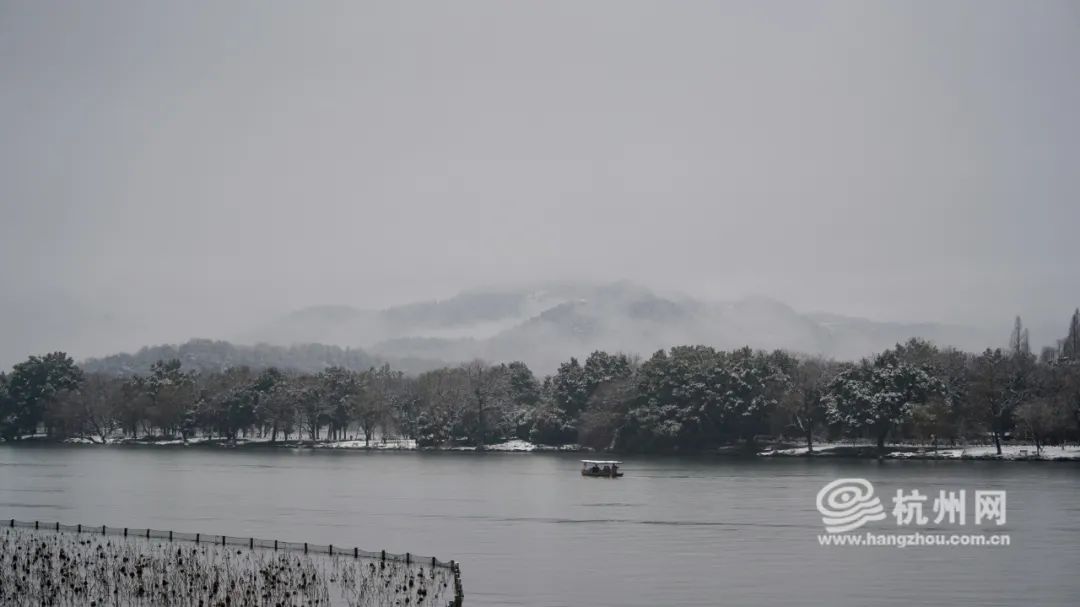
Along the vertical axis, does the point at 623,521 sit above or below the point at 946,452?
below

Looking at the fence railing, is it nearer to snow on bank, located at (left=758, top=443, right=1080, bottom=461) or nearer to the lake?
the lake

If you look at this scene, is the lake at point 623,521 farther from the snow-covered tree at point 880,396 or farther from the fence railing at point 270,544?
the snow-covered tree at point 880,396

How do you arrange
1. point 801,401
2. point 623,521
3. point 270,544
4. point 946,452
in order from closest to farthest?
point 270,544
point 623,521
point 946,452
point 801,401

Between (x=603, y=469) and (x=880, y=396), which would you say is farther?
(x=880, y=396)

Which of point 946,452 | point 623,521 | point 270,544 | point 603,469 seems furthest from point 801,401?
point 270,544

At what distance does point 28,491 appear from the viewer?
99562 mm

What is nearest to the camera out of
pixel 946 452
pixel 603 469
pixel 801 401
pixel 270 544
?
pixel 270 544

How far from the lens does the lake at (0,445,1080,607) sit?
160 ft

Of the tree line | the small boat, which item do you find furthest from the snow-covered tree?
the small boat

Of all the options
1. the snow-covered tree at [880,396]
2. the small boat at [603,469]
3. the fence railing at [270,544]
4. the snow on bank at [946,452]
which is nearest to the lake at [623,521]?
the small boat at [603,469]

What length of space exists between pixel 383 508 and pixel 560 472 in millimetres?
55232

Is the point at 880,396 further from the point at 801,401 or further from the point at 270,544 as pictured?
the point at 270,544

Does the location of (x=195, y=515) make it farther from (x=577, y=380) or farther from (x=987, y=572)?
(x=577, y=380)

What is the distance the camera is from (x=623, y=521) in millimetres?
76750
